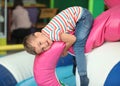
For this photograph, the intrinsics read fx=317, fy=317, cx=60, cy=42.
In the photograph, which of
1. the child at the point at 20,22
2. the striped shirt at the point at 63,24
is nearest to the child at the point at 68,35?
the striped shirt at the point at 63,24

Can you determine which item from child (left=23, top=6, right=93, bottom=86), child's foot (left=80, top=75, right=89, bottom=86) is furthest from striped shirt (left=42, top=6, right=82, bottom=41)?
child's foot (left=80, top=75, right=89, bottom=86)

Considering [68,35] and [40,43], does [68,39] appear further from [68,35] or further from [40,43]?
[40,43]

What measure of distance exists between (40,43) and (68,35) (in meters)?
0.16

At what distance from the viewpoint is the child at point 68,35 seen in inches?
66.9

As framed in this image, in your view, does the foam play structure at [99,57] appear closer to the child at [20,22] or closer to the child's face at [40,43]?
the child's face at [40,43]

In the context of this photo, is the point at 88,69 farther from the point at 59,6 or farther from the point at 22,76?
the point at 59,6

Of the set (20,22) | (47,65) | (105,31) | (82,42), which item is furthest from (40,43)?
(20,22)

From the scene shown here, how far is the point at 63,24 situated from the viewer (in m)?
1.75

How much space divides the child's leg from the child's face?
0.16m

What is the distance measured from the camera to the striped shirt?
171cm

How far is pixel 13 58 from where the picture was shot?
233 centimetres

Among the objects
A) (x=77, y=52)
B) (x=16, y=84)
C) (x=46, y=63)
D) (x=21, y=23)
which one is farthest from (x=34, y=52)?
(x=21, y=23)

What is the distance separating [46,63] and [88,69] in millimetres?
233

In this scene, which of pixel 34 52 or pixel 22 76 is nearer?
pixel 34 52
